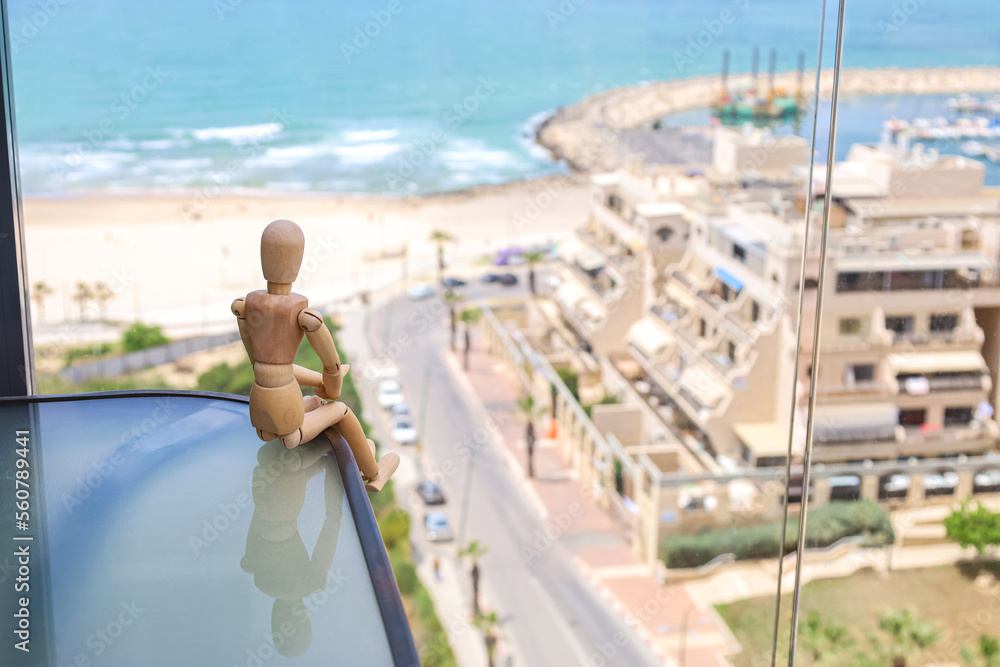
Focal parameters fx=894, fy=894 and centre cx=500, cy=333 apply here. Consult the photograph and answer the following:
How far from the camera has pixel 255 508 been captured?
847 mm

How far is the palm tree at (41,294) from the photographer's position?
11.9 meters

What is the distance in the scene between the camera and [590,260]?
12.5 metres

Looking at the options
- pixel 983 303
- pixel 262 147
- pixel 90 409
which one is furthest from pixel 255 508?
pixel 262 147

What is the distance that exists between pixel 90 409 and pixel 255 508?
0.40 metres

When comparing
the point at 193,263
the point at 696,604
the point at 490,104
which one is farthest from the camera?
the point at 490,104

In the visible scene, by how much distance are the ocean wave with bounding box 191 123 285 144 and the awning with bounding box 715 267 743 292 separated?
8260mm

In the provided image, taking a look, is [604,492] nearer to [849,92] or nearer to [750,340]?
[750,340]

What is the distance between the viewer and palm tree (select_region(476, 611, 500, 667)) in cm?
894

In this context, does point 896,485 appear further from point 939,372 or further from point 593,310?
point 593,310

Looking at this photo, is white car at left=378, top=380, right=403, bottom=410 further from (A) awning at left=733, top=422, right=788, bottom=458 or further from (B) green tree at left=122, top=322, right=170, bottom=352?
(A) awning at left=733, top=422, right=788, bottom=458

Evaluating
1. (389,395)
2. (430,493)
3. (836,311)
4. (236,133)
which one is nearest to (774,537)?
(836,311)

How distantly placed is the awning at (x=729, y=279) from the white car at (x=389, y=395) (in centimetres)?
548

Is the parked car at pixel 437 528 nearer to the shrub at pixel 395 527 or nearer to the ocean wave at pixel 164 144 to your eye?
the shrub at pixel 395 527

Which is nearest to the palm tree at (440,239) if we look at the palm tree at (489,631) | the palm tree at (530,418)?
the palm tree at (530,418)
